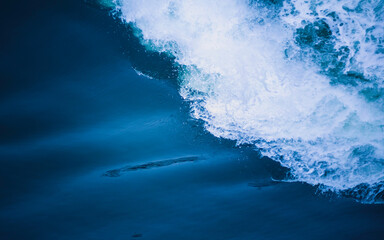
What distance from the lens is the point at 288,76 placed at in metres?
3.67

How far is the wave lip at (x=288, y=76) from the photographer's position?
10.2ft

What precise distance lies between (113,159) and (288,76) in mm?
2572

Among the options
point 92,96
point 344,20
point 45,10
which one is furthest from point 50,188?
point 344,20

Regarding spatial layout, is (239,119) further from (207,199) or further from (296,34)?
(296,34)

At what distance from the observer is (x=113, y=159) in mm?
3357

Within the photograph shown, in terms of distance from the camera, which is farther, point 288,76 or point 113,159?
point 288,76

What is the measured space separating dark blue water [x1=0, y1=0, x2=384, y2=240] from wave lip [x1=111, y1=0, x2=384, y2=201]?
10.8 inches

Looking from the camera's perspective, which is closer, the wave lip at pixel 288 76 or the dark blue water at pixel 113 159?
the dark blue water at pixel 113 159

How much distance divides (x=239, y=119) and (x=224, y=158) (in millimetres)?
600

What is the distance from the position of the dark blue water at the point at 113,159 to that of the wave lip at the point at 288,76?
275mm

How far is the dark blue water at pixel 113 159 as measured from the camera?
263cm

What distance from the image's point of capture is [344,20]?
3.45m

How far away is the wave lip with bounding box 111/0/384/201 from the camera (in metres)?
3.09

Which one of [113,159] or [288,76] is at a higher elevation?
[288,76]
